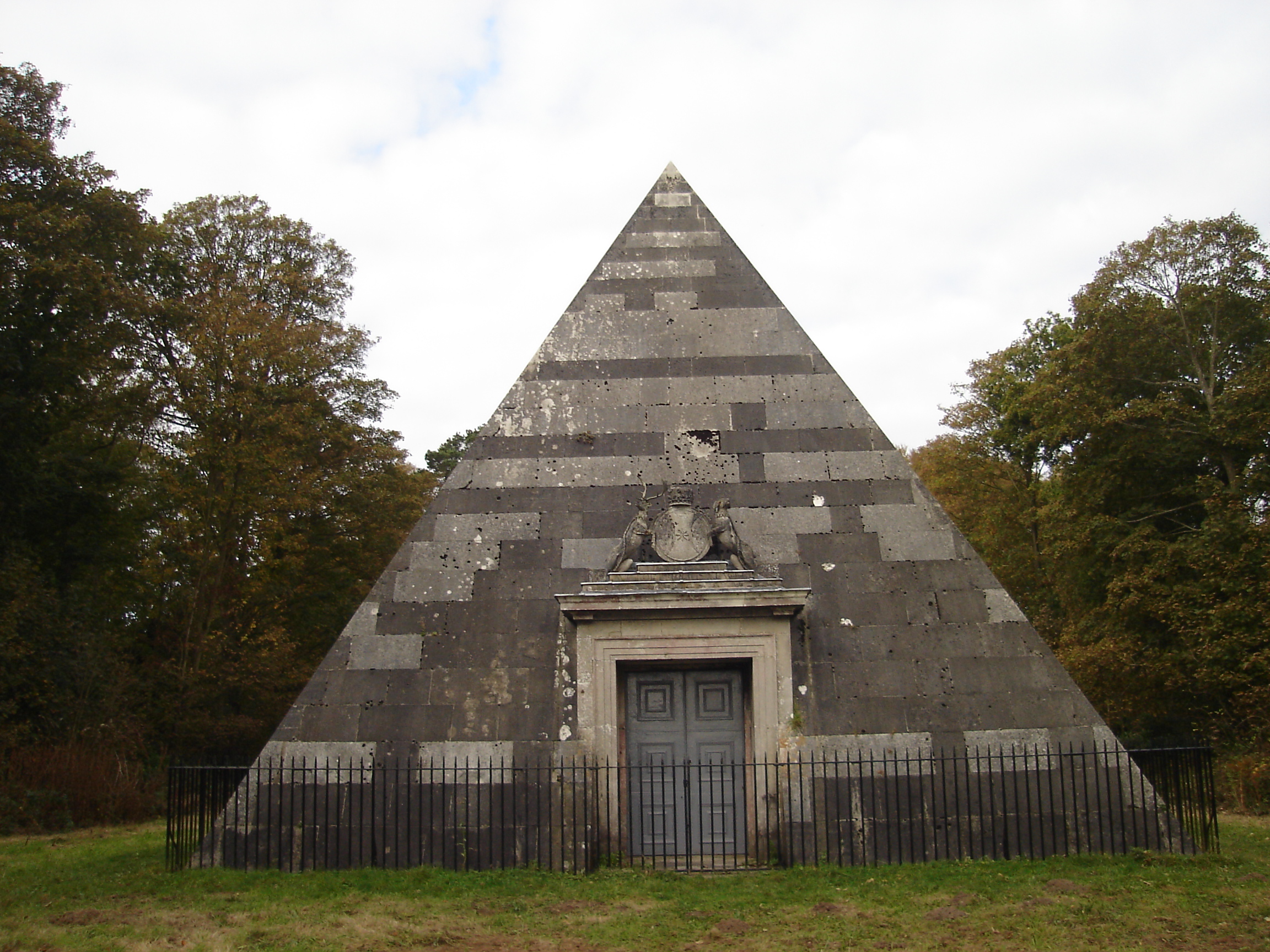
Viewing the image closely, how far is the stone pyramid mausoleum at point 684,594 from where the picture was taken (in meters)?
8.74

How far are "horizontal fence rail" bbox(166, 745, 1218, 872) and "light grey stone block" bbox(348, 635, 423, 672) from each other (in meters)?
0.80

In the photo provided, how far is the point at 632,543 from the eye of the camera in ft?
30.1

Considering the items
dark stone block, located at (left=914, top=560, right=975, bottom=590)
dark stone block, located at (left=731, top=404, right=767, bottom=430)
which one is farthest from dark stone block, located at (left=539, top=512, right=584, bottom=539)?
dark stone block, located at (left=914, top=560, right=975, bottom=590)

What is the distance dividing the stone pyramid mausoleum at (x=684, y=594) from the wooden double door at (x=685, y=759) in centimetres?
3

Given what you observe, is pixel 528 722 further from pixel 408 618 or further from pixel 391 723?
pixel 408 618

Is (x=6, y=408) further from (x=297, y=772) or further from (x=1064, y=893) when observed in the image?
(x=1064, y=893)

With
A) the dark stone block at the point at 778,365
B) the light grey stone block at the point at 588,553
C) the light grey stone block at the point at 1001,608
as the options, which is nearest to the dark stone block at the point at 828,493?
the dark stone block at the point at 778,365

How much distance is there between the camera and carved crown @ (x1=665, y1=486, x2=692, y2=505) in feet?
30.7

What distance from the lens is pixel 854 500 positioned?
9.55 meters

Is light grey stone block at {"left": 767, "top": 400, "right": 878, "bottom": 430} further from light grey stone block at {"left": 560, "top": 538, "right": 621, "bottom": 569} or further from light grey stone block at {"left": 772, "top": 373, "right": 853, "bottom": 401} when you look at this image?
light grey stone block at {"left": 560, "top": 538, "right": 621, "bottom": 569}

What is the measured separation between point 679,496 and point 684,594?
0.97 m

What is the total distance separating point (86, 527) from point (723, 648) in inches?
575

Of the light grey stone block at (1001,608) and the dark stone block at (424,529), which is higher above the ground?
the dark stone block at (424,529)

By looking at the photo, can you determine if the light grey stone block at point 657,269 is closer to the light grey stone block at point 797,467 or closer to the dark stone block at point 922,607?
the light grey stone block at point 797,467
